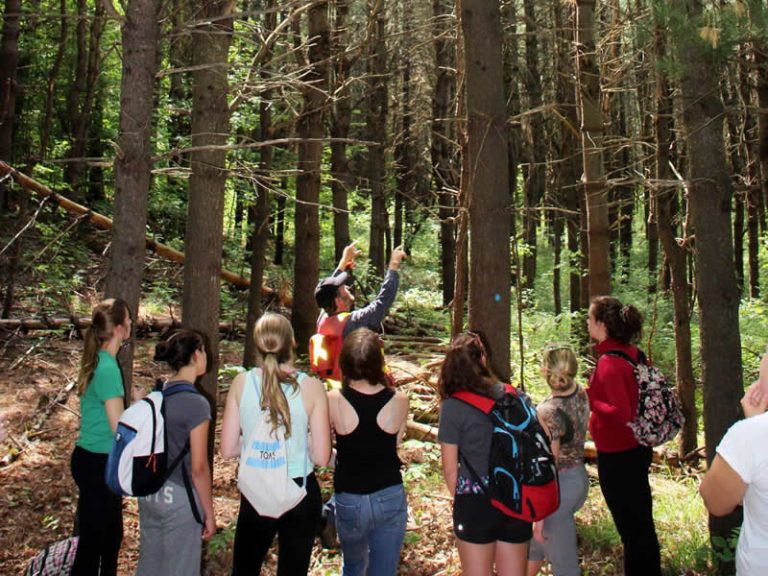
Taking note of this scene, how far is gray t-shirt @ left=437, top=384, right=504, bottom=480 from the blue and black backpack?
3cm

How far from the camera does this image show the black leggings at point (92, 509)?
4254 mm

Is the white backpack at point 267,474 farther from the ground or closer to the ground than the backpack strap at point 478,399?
closer to the ground

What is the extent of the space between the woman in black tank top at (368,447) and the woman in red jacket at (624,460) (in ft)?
5.02

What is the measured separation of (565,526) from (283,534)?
1896mm

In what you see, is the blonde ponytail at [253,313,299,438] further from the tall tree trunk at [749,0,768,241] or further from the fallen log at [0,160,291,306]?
the fallen log at [0,160,291,306]

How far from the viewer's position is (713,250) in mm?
5531

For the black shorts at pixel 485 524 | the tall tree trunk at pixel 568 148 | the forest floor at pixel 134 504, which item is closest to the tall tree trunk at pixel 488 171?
the forest floor at pixel 134 504

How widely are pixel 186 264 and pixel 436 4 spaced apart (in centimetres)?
1429

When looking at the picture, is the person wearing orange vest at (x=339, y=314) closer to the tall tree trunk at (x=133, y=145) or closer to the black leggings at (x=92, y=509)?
the tall tree trunk at (x=133, y=145)

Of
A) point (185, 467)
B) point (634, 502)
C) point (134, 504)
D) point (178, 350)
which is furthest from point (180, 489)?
point (134, 504)

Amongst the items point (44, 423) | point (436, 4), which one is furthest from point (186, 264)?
point (436, 4)

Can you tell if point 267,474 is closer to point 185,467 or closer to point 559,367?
point 185,467

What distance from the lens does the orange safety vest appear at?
5.25 m

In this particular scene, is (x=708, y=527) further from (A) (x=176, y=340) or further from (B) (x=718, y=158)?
(A) (x=176, y=340)
